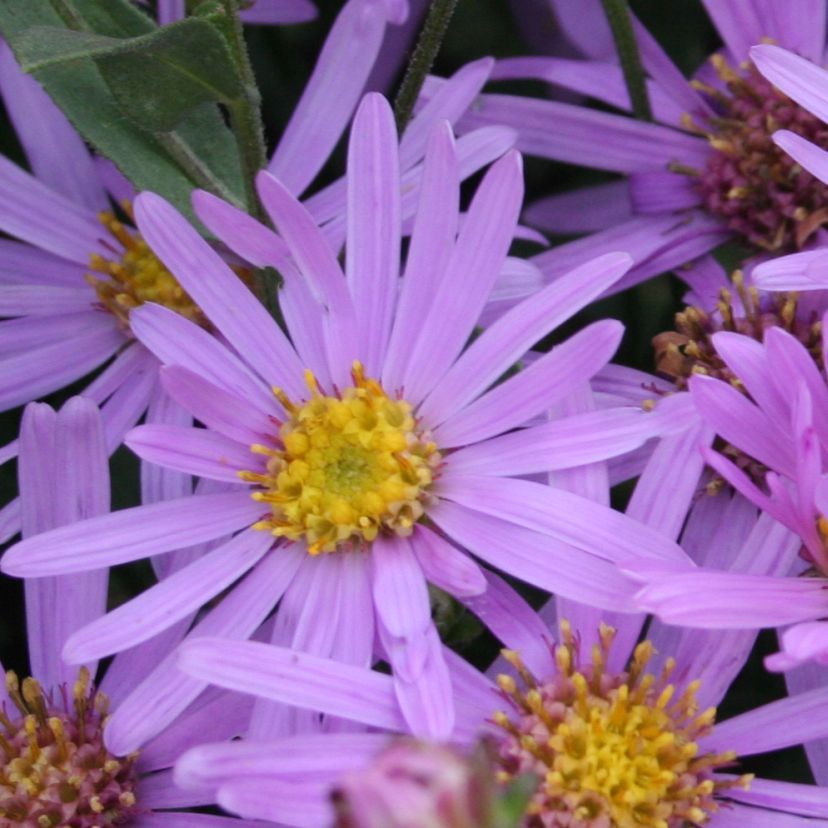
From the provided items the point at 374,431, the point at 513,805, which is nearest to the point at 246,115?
the point at 374,431

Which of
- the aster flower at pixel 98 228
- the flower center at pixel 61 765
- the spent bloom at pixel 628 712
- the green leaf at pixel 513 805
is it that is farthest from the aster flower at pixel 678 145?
the green leaf at pixel 513 805

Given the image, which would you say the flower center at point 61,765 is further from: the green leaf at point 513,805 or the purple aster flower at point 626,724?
the green leaf at point 513,805

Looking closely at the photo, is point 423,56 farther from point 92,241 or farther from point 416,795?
point 416,795

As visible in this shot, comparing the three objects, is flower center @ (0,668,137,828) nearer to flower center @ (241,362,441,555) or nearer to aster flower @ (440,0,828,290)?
flower center @ (241,362,441,555)

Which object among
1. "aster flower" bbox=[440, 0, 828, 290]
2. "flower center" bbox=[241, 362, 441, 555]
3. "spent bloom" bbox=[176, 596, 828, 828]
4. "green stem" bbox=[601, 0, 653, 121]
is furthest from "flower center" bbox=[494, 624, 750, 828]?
"green stem" bbox=[601, 0, 653, 121]

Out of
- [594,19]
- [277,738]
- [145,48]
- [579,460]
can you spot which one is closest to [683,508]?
[579,460]

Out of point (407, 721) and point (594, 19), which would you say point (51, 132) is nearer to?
point (594, 19)
